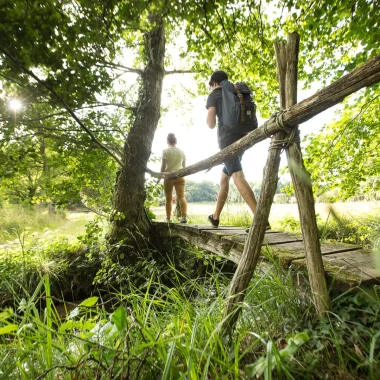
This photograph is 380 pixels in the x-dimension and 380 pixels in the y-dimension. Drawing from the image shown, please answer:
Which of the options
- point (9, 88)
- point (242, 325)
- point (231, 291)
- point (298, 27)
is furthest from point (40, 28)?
point (298, 27)

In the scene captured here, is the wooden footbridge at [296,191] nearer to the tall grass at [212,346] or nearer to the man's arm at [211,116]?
the tall grass at [212,346]

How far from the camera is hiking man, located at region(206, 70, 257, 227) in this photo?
2406 millimetres

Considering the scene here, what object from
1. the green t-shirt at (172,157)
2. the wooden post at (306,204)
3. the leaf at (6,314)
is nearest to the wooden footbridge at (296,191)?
the wooden post at (306,204)

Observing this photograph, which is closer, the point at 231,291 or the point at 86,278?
the point at 231,291

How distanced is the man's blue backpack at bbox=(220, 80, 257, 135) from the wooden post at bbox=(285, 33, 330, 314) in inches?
38.0

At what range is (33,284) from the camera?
12.9 feet

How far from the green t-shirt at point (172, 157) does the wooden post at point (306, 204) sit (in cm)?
314

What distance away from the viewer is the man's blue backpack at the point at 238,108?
230cm

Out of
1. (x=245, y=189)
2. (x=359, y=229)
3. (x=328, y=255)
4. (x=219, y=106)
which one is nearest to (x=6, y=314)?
(x=328, y=255)

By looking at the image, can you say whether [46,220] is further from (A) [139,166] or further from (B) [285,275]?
Result: (B) [285,275]

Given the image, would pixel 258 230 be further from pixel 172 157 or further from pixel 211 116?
pixel 172 157

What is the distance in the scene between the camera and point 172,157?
4.34 m

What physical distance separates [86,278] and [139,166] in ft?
8.29

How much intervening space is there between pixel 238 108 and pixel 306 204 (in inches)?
58.2
